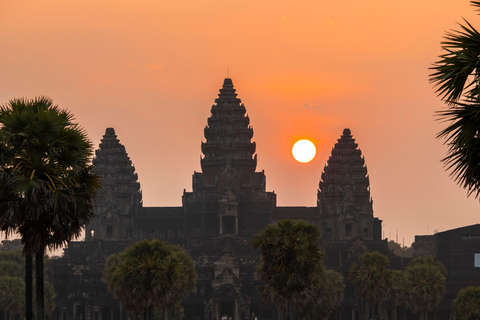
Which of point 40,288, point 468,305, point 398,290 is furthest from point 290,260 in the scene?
point 398,290

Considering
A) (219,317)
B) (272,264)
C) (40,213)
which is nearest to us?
(40,213)

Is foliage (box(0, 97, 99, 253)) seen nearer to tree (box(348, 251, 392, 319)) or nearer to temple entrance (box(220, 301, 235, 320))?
tree (box(348, 251, 392, 319))

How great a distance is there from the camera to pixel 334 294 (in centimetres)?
14500

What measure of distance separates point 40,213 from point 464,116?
18.8 meters

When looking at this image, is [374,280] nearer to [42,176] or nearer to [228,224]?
[228,224]

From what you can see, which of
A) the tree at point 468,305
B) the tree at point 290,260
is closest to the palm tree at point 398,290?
the tree at point 468,305

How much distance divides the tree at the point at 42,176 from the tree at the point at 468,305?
73.3 metres

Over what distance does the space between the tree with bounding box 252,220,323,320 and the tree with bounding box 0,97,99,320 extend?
36.1m

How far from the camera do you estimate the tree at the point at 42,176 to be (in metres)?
Result: 41.9

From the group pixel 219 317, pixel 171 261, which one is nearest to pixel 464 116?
pixel 171 261

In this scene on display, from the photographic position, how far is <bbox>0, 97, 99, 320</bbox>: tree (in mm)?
41906

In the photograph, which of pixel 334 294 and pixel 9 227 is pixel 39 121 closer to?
pixel 9 227

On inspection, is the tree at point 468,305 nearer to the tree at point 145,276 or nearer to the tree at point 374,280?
the tree at point 374,280

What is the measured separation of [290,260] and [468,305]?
1523 inches
